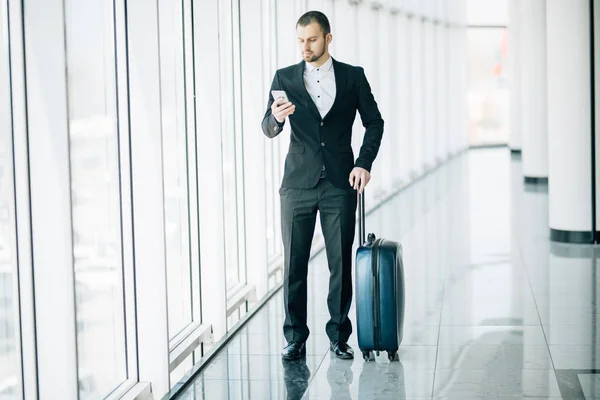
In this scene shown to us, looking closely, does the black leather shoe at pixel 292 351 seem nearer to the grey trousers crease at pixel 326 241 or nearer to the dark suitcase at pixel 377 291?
the grey trousers crease at pixel 326 241

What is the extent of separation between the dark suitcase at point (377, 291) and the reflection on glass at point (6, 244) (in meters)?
2.07

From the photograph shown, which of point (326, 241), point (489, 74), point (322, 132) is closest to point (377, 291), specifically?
point (326, 241)

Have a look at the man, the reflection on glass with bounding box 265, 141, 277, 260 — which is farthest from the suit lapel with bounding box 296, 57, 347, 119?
the reflection on glass with bounding box 265, 141, 277, 260

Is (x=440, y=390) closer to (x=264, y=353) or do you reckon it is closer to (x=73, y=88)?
(x=264, y=353)

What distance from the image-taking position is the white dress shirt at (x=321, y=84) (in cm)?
543

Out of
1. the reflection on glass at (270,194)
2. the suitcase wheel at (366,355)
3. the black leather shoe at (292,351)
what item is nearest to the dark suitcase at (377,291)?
the suitcase wheel at (366,355)

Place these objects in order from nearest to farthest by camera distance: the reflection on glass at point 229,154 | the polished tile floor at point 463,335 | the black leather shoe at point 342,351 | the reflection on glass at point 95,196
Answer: the reflection on glass at point 95,196
the polished tile floor at point 463,335
the black leather shoe at point 342,351
the reflection on glass at point 229,154

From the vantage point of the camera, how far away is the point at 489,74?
34188 millimetres

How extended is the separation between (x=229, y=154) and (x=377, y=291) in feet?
8.58

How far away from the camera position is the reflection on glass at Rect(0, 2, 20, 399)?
3619 millimetres

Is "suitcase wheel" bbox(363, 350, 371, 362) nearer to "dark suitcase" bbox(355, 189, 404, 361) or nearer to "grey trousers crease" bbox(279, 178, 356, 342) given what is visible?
"dark suitcase" bbox(355, 189, 404, 361)

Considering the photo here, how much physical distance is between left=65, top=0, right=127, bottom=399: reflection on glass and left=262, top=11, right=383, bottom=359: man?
92 cm

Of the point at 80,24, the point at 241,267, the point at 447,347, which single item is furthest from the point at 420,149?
the point at 80,24

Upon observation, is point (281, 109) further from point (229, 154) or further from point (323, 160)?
point (229, 154)
